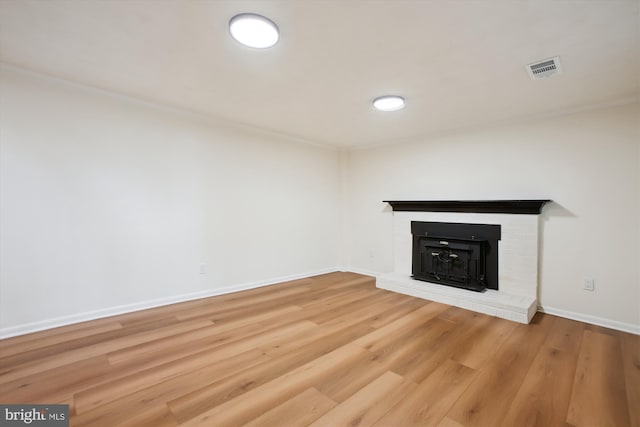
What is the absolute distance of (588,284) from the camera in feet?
9.93

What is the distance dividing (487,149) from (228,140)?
344 centimetres

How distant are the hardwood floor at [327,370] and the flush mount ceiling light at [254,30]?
7.41ft

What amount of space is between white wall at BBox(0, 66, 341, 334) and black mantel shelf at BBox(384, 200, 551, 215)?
6.29ft

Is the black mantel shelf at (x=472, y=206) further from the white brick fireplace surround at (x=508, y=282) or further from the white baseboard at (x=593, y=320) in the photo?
the white baseboard at (x=593, y=320)

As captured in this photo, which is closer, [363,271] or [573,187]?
[573,187]

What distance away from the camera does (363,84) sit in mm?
2641

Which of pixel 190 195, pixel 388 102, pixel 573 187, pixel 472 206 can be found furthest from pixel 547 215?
pixel 190 195

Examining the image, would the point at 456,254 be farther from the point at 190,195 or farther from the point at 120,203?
the point at 120,203

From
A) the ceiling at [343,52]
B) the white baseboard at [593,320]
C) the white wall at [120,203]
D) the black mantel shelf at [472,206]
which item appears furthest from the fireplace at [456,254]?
the white wall at [120,203]

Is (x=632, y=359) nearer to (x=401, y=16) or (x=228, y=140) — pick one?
(x=401, y=16)

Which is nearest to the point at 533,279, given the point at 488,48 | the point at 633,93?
the point at 633,93

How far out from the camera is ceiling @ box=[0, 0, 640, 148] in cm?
167

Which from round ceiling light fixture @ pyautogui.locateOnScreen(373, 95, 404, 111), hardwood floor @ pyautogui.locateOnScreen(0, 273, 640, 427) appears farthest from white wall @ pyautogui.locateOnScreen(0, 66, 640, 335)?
round ceiling light fixture @ pyautogui.locateOnScreen(373, 95, 404, 111)

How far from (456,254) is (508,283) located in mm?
657
